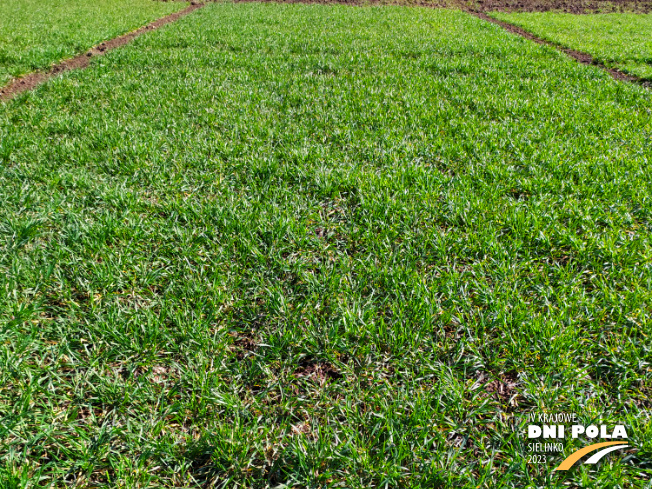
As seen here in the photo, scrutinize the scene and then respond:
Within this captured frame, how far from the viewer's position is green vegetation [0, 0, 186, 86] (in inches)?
309

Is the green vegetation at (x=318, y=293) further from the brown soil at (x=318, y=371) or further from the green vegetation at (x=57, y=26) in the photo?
the green vegetation at (x=57, y=26)

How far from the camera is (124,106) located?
544 cm

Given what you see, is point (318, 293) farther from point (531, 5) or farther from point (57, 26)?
point (531, 5)

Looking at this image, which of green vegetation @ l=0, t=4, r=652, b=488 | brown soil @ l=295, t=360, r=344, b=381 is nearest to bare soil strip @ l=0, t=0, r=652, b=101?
green vegetation @ l=0, t=4, r=652, b=488

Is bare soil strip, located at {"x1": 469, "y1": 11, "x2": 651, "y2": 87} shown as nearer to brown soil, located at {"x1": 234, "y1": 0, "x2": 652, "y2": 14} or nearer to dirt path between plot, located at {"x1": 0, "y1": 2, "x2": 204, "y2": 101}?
brown soil, located at {"x1": 234, "y1": 0, "x2": 652, "y2": 14}

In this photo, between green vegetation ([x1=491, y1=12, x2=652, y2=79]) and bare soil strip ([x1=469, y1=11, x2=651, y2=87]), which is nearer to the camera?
bare soil strip ([x1=469, y1=11, x2=651, y2=87])

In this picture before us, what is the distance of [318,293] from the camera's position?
7.98 feet

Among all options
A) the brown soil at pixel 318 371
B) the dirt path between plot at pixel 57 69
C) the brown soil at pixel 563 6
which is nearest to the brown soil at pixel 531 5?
the brown soil at pixel 563 6

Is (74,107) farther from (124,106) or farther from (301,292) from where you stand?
(301,292)

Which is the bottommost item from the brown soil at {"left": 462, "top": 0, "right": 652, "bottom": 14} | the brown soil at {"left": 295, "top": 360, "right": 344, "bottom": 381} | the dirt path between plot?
the brown soil at {"left": 295, "top": 360, "right": 344, "bottom": 381}

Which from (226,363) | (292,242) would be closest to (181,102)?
(292,242)

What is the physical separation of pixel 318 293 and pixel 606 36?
14.7 m

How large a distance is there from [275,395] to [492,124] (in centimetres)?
472

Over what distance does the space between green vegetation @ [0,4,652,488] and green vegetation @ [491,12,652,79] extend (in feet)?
16.9
